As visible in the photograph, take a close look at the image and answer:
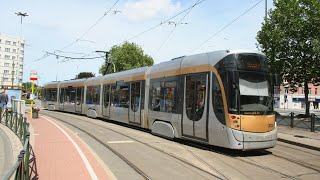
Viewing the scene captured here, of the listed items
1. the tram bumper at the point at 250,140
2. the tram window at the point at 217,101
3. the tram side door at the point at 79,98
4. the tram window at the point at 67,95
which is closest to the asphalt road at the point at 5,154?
the tram window at the point at 217,101

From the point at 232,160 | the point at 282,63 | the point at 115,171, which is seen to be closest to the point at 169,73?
the point at 232,160

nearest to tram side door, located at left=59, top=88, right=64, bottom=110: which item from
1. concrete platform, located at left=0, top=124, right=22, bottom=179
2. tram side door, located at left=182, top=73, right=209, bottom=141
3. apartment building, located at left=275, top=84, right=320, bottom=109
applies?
concrete platform, located at left=0, top=124, right=22, bottom=179

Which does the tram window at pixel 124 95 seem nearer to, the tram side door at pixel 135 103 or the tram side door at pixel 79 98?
the tram side door at pixel 135 103

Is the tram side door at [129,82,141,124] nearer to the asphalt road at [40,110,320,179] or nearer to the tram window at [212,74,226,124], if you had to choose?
the asphalt road at [40,110,320,179]

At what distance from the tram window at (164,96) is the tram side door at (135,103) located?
1.54 m

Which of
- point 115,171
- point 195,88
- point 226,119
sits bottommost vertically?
point 115,171

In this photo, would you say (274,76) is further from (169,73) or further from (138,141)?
(138,141)

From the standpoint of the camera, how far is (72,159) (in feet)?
31.6

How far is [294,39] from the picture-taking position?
30.9m

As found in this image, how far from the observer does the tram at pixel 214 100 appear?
10414mm

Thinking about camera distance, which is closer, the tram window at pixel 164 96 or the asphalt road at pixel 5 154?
the asphalt road at pixel 5 154

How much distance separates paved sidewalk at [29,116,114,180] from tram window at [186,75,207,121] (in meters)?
3.50

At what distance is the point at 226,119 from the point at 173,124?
10.3 ft

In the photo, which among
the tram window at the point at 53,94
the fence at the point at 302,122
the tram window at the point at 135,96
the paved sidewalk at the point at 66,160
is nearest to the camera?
the paved sidewalk at the point at 66,160
